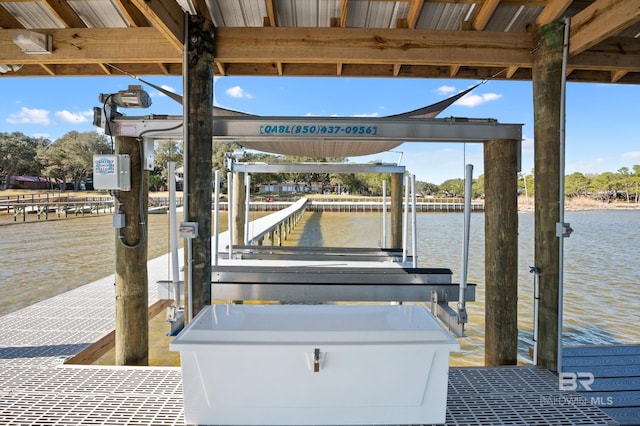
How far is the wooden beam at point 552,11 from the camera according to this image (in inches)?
98.6

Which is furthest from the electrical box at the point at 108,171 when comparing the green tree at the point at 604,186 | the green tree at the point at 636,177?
the green tree at the point at 604,186

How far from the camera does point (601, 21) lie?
7.61 feet

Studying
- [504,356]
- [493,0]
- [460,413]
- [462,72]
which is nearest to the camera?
[460,413]

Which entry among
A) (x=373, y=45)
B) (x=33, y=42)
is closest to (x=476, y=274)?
(x=373, y=45)

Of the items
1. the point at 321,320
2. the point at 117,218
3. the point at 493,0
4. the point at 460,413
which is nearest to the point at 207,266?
the point at 117,218

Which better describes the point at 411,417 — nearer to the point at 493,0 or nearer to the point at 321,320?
the point at 321,320

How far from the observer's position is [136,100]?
2887 mm

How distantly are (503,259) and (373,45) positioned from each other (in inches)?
80.2

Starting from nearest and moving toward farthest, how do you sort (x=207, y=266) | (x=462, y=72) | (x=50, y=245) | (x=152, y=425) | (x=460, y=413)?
(x=152, y=425) < (x=460, y=413) < (x=207, y=266) < (x=462, y=72) < (x=50, y=245)

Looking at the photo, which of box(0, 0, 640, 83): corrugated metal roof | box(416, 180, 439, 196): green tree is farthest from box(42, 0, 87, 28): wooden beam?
box(416, 180, 439, 196): green tree

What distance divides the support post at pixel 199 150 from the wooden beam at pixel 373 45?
0.62 ft

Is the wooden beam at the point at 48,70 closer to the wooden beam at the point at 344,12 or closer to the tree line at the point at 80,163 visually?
the wooden beam at the point at 344,12

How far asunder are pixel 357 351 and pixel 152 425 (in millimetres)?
1208

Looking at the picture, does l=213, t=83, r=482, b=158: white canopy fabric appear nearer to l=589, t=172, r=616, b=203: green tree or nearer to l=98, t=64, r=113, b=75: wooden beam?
l=98, t=64, r=113, b=75: wooden beam
